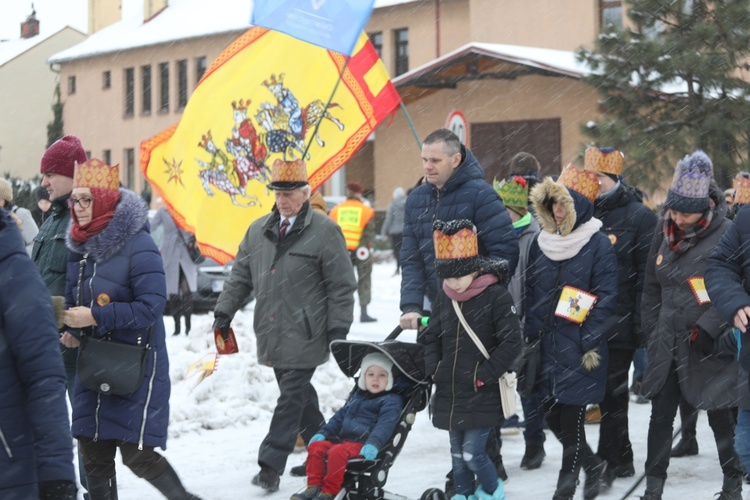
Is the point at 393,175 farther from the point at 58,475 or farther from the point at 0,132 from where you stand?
the point at 0,132

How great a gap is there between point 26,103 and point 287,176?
183 ft

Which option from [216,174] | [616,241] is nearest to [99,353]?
[616,241]

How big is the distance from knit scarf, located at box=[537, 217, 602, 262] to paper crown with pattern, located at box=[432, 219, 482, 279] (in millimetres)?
856

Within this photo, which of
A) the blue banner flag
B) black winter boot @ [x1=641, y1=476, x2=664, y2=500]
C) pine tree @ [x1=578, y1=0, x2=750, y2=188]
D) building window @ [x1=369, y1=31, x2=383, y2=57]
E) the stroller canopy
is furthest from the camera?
building window @ [x1=369, y1=31, x2=383, y2=57]

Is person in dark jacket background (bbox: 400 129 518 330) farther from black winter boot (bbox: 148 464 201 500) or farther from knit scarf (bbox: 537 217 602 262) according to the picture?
black winter boot (bbox: 148 464 201 500)

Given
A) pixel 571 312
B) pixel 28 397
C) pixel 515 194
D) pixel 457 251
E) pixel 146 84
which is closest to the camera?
pixel 28 397

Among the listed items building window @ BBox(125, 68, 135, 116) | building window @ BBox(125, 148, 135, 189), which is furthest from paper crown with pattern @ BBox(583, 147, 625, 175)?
building window @ BBox(125, 148, 135, 189)

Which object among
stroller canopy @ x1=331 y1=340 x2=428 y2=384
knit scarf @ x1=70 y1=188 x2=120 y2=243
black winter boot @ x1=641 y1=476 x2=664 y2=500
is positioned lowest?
black winter boot @ x1=641 y1=476 x2=664 y2=500

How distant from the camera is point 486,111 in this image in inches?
1094

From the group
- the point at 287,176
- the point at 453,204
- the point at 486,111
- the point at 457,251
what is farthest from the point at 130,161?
the point at 457,251

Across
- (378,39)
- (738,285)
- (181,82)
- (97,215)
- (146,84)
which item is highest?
(97,215)

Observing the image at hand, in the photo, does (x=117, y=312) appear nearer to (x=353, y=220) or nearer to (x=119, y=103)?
(x=353, y=220)

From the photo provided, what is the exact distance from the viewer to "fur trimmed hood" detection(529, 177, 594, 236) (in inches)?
274

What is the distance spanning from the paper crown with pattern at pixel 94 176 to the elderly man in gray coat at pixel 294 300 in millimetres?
1655
